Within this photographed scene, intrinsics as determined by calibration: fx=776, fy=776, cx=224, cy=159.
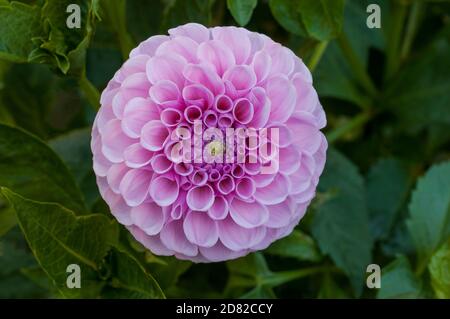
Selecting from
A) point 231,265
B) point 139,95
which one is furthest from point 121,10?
point 231,265

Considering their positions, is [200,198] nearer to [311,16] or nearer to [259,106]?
[259,106]

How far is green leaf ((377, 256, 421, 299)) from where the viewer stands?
0.75 metres

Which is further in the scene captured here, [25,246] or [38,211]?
[25,246]

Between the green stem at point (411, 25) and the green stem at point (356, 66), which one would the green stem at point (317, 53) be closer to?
the green stem at point (356, 66)

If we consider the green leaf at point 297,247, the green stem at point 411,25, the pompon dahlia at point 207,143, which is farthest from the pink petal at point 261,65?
the green stem at point 411,25

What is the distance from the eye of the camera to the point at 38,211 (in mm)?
613

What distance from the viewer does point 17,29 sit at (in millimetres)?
654

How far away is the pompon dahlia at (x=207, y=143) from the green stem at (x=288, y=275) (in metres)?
0.17

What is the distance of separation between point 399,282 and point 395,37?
338 millimetres

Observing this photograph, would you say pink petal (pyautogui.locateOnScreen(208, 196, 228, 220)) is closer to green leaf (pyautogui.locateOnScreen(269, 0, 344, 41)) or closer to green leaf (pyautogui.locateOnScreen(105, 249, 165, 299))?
green leaf (pyautogui.locateOnScreen(105, 249, 165, 299))

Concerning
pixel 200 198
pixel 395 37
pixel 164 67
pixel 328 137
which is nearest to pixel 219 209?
pixel 200 198

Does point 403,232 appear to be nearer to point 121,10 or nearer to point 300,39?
point 300,39

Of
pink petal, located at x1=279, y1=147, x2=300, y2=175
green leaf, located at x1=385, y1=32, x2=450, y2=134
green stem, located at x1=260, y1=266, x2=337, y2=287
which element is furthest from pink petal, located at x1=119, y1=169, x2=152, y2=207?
green leaf, located at x1=385, y1=32, x2=450, y2=134
